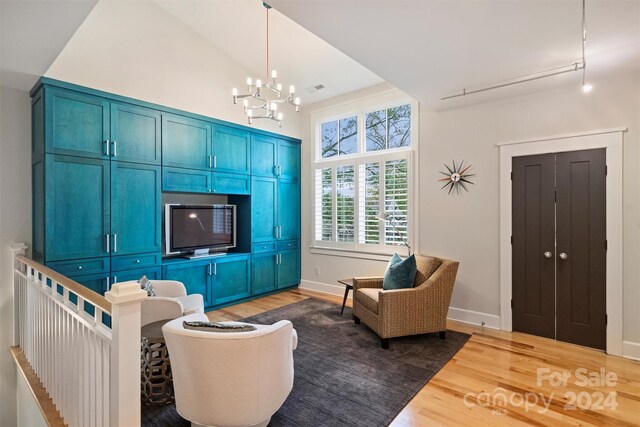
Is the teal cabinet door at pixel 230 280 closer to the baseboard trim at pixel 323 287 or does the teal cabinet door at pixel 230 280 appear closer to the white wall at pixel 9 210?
the baseboard trim at pixel 323 287

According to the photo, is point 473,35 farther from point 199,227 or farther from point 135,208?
point 199,227

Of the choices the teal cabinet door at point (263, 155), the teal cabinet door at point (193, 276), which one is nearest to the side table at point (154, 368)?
the teal cabinet door at point (193, 276)

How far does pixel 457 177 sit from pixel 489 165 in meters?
0.39

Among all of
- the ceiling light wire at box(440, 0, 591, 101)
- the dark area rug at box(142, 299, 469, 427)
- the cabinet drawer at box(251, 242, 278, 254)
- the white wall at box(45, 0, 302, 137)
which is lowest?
the dark area rug at box(142, 299, 469, 427)

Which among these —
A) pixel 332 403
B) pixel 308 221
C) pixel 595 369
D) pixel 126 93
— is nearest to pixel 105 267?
pixel 126 93

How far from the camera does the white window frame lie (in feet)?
14.8

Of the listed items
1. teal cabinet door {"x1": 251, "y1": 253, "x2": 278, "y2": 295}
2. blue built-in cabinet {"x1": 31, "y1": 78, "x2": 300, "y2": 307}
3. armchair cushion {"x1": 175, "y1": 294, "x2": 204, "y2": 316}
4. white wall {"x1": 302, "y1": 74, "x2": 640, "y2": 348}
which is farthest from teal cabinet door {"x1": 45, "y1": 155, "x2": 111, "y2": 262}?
white wall {"x1": 302, "y1": 74, "x2": 640, "y2": 348}

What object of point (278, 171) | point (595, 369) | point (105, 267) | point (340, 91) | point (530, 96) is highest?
point (340, 91)

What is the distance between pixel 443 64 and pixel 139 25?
3.53m

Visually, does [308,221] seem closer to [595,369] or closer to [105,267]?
[105,267]

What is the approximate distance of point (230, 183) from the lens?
4.71 meters

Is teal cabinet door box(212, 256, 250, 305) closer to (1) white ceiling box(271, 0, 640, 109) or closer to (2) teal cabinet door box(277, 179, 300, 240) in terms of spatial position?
(2) teal cabinet door box(277, 179, 300, 240)

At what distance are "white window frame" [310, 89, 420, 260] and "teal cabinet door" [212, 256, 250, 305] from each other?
1.36 meters

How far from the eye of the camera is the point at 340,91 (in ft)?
17.1
